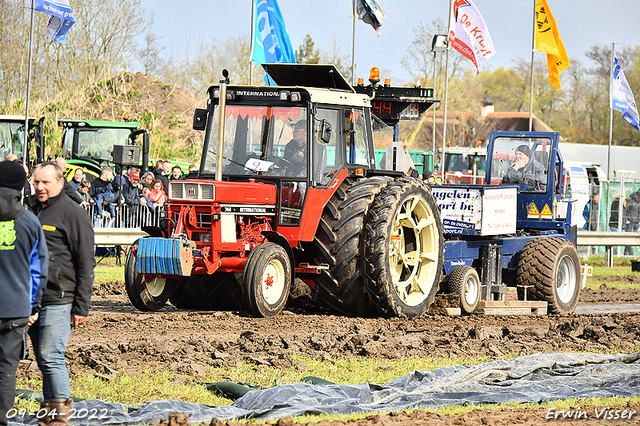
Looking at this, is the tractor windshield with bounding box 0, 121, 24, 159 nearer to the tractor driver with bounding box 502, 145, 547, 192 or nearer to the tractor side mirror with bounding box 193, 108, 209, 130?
the tractor side mirror with bounding box 193, 108, 209, 130

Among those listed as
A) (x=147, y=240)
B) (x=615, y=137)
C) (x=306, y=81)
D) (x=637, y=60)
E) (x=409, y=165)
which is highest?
(x=637, y=60)

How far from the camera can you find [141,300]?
33.5 ft

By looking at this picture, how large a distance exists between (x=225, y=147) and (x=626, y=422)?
19.8ft

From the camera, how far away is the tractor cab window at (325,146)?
9.99m

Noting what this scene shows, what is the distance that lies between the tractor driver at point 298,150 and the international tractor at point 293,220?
12mm

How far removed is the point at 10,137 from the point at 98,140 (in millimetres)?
2724

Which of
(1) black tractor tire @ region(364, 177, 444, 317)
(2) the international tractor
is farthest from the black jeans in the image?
(1) black tractor tire @ region(364, 177, 444, 317)

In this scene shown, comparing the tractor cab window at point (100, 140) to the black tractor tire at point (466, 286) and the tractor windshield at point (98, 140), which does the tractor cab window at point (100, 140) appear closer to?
the tractor windshield at point (98, 140)

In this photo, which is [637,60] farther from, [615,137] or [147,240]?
[147,240]

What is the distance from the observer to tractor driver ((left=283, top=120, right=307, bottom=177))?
33.2 feet

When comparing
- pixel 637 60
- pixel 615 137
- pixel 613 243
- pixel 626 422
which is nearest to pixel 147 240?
pixel 626 422

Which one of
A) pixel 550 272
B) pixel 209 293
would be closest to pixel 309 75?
pixel 209 293

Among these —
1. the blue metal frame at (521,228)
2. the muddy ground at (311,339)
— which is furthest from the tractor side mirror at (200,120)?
the blue metal frame at (521,228)

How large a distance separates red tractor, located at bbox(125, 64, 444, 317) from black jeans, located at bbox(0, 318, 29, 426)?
4.02m
